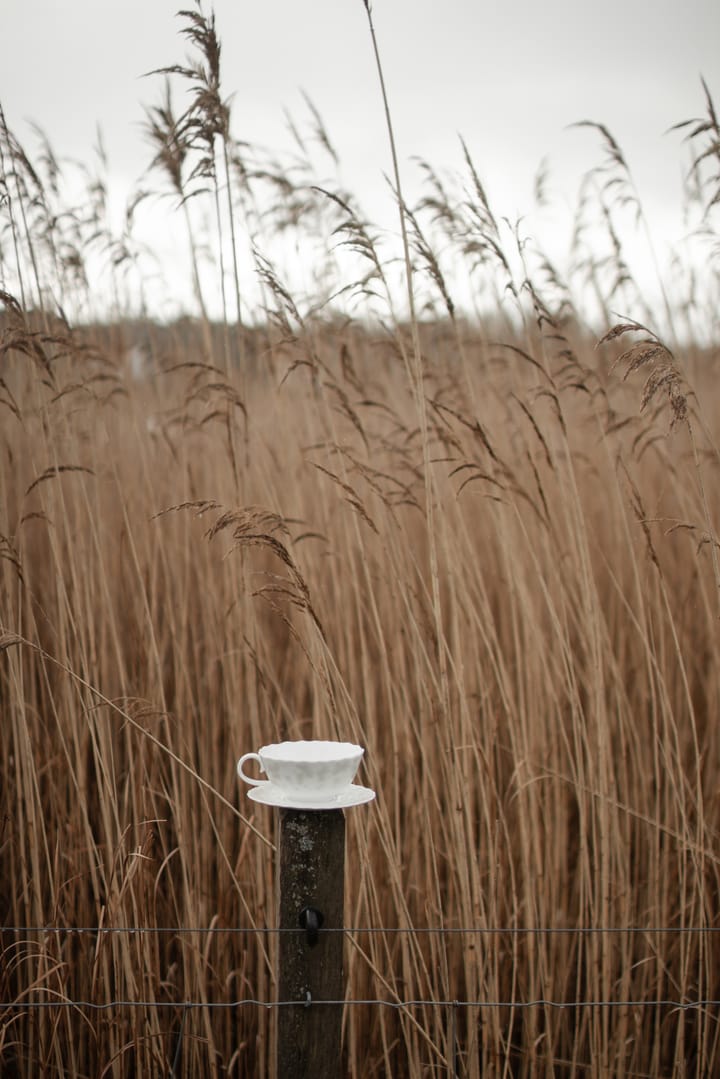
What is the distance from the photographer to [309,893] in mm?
1082

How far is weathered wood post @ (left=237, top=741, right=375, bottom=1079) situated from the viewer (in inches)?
40.7

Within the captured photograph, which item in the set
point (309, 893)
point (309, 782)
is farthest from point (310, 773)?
point (309, 893)

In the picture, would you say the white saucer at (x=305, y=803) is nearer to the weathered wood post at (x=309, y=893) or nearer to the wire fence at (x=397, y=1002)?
the weathered wood post at (x=309, y=893)

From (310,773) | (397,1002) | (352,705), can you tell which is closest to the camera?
(310,773)

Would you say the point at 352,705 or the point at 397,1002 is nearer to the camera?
the point at 352,705

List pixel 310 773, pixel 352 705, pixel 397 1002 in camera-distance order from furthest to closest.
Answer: pixel 397 1002 → pixel 352 705 → pixel 310 773

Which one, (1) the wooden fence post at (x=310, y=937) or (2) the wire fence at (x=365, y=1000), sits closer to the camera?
(1) the wooden fence post at (x=310, y=937)

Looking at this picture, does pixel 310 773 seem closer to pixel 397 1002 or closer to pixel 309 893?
pixel 309 893

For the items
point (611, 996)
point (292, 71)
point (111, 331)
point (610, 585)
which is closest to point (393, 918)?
point (611, 996)

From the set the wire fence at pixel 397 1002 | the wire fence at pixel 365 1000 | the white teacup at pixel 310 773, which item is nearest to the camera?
the white teacup at pixel 310 773

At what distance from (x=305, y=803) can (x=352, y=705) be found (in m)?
0.39

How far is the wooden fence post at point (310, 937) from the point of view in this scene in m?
1.07

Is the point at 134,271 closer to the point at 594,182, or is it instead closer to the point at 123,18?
the point at 123,18

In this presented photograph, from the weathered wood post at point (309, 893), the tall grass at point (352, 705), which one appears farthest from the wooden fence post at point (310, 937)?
the tall grass at point (352, 705)
